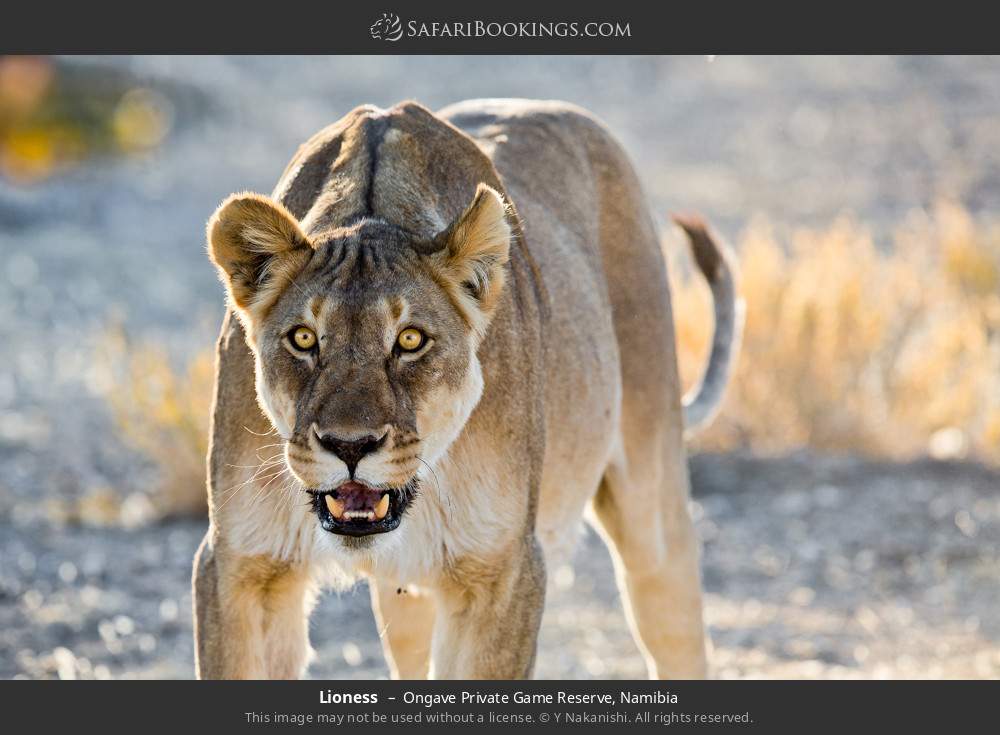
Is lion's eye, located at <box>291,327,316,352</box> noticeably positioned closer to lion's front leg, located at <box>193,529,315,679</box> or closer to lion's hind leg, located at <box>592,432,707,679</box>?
lion's front leg, located at <box>193,529,315,679</box>

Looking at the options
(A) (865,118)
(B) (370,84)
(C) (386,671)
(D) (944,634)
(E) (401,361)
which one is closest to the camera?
(E) (401,361)

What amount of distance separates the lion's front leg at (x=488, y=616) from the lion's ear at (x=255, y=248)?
30.1 inches

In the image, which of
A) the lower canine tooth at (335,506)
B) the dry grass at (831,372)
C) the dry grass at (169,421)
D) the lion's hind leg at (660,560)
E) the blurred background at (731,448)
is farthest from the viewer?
the dry grass at (831,372)

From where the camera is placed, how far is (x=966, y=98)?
20.0 meters

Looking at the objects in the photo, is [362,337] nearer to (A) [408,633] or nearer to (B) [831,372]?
(A) [408,633]

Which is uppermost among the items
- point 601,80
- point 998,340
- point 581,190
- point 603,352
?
point 601,80

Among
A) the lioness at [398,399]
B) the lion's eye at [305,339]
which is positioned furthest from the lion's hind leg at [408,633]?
the lion's eye at [305,339]

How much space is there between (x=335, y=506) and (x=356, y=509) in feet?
0.14

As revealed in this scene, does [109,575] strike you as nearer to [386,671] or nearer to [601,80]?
[386,671]

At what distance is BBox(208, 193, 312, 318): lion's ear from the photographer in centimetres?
350

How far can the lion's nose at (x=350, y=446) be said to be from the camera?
3.25 metres

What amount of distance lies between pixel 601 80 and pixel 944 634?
16.8 m

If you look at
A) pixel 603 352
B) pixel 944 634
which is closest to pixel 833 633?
pixel 944 634

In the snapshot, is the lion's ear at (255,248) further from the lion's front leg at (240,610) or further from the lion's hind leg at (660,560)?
the lion's hind leg at (660,560)
